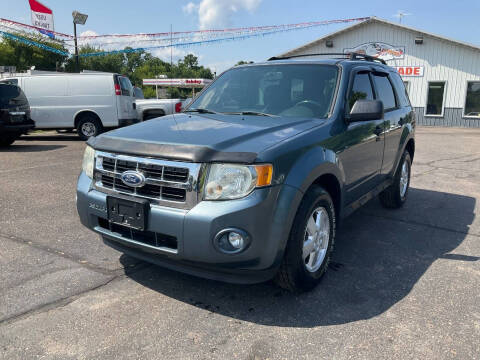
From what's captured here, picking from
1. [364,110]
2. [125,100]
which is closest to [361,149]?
[364,110]

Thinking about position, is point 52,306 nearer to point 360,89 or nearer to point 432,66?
point 360,89

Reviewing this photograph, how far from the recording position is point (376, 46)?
78.3 ft

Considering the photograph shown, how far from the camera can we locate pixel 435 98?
23.0 meters

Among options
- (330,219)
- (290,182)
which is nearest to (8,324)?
(290,182)

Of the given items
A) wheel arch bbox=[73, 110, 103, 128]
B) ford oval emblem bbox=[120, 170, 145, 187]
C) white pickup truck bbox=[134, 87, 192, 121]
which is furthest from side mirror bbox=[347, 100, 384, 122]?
white pickup truck bbox=[134, 87, 192, 121]

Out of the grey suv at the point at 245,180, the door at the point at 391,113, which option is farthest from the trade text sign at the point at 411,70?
the grey suv at the point at 245,180

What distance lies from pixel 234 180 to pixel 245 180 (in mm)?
68

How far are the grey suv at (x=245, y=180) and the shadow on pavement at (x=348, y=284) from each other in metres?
0.19

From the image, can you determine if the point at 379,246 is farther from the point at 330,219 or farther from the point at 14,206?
the point at 14,206

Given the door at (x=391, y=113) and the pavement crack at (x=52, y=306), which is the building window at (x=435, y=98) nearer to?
the door at (x=391, y=113)

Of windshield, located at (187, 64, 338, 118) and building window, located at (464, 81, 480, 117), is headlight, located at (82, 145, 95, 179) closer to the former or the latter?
windshield, located at (187, 64, 338, 118)

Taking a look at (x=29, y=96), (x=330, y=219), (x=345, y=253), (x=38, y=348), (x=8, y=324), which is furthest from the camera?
(x=29, y=96)

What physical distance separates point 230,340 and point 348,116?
2.11m

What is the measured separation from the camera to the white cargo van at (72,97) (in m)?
13.0
